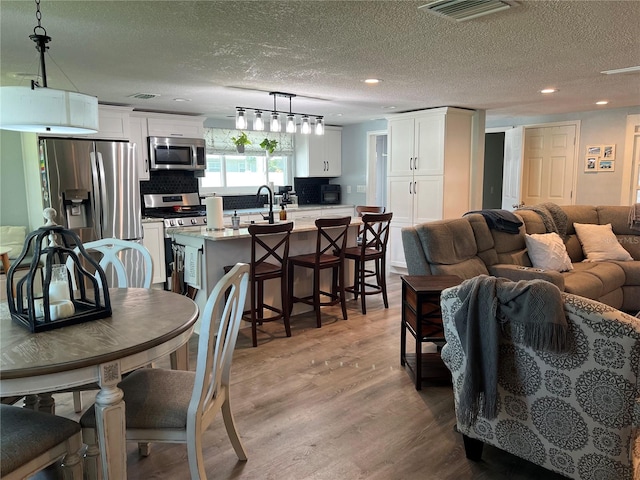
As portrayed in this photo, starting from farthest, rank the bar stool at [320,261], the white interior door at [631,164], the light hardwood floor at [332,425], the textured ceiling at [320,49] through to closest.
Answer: the white interior door at [631,164] < the bar stool at [320,261] < the textured ceiling at [320,49] < the light hardwood floor at [332,425]

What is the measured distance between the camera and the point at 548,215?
15.3 feet

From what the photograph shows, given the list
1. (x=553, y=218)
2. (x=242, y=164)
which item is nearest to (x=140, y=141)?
(x=242, y=164)

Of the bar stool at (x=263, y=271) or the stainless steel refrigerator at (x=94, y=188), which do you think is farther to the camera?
the stainless steel refrigerator at (x=94, y=188)

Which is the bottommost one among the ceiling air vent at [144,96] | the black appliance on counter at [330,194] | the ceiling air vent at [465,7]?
the black appliance on counter at [330,194]

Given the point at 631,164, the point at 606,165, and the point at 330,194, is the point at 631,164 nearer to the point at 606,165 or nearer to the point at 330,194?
the point at 606,165

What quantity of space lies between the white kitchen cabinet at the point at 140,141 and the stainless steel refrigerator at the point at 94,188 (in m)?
0.46

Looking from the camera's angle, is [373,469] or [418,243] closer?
[373,469]

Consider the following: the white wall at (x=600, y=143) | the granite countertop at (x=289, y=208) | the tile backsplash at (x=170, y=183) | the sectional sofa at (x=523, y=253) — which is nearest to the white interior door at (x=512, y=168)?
the white wall at (x=600, y=143)

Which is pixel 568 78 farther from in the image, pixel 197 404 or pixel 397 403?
pixel 197 404

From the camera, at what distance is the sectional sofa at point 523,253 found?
3.60 meters

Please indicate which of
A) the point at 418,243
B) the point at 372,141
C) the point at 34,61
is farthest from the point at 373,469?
the point at 372,141

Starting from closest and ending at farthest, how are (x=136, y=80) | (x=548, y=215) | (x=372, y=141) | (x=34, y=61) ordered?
(x=34, y=61)
(x=136, y=80)
(x=548, y=215)
(x=372, y=141)

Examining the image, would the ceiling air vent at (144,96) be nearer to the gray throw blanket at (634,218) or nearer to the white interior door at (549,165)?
the gray throw blanket at (634,218)

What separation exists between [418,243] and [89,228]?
3.41 metres
